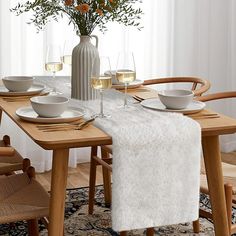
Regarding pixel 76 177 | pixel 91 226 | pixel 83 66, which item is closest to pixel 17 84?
pixel 83 66

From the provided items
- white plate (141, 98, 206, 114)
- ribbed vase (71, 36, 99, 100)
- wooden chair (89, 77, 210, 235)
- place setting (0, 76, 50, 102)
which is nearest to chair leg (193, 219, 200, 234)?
wooden chair (89, 77, 210, 235)

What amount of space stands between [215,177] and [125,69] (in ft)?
1.77

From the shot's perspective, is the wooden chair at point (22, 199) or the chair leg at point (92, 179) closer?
the wooden chair at point (22, 199)

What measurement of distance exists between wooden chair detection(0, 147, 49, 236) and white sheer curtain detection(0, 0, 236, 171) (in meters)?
1.51

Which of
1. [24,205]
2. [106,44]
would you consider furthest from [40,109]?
[106,44]

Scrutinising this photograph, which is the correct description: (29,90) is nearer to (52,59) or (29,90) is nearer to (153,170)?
(52,59)

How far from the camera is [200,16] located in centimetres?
438

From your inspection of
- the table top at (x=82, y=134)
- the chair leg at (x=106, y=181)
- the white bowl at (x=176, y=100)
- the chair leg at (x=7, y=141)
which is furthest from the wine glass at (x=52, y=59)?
the chair leg at (x=106, y=181)

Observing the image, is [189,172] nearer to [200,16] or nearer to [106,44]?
[106,44]

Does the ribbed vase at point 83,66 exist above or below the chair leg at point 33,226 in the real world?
above

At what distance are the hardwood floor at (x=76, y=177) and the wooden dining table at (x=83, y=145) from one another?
4.59 feet

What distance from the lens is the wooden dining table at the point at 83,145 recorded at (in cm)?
197

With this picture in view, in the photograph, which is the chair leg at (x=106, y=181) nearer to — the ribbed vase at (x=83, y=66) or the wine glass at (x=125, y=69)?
the ribbed vase at (x=83, y=66)

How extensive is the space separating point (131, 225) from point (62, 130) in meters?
0.40
